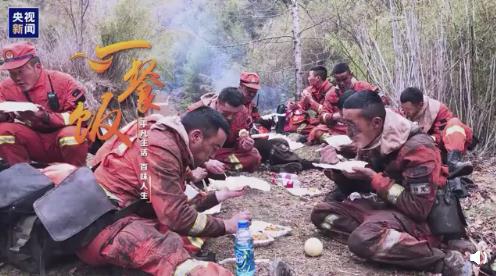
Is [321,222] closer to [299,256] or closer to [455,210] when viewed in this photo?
[299,256]

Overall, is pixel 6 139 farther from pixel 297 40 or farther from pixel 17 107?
pixel 297 40

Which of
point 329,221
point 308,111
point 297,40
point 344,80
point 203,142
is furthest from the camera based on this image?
point 297,40

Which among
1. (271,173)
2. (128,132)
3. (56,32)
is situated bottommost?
(271,173)

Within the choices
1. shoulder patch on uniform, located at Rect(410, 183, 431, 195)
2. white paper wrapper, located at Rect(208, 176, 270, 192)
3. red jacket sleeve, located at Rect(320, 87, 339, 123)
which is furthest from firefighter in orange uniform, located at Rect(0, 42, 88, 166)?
red jacket sleeve, located at Rect(320, 87, 339, 123)

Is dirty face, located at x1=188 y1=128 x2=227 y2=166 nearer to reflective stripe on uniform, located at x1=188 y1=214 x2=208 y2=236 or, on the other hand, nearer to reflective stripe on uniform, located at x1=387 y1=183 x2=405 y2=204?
reflective stripe on uniform, located at x1=188 y1=214 x2=208 y2=236

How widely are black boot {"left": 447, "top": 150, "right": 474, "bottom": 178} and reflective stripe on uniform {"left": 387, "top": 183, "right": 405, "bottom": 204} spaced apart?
1203 mm

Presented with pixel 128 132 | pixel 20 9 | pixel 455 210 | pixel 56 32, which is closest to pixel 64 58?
pixel 56 32

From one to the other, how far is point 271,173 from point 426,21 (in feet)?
10.3

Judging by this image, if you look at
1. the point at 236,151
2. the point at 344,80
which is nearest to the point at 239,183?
the point at 236,151

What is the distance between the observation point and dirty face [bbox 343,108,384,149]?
10.8 feet

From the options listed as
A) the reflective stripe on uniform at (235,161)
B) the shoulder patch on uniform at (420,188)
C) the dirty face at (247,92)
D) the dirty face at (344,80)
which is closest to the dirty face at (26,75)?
the reflective stripe on uniform at (235,161)

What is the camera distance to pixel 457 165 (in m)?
4.52

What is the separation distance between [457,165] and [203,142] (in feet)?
9.12

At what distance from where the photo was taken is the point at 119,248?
104 inches
